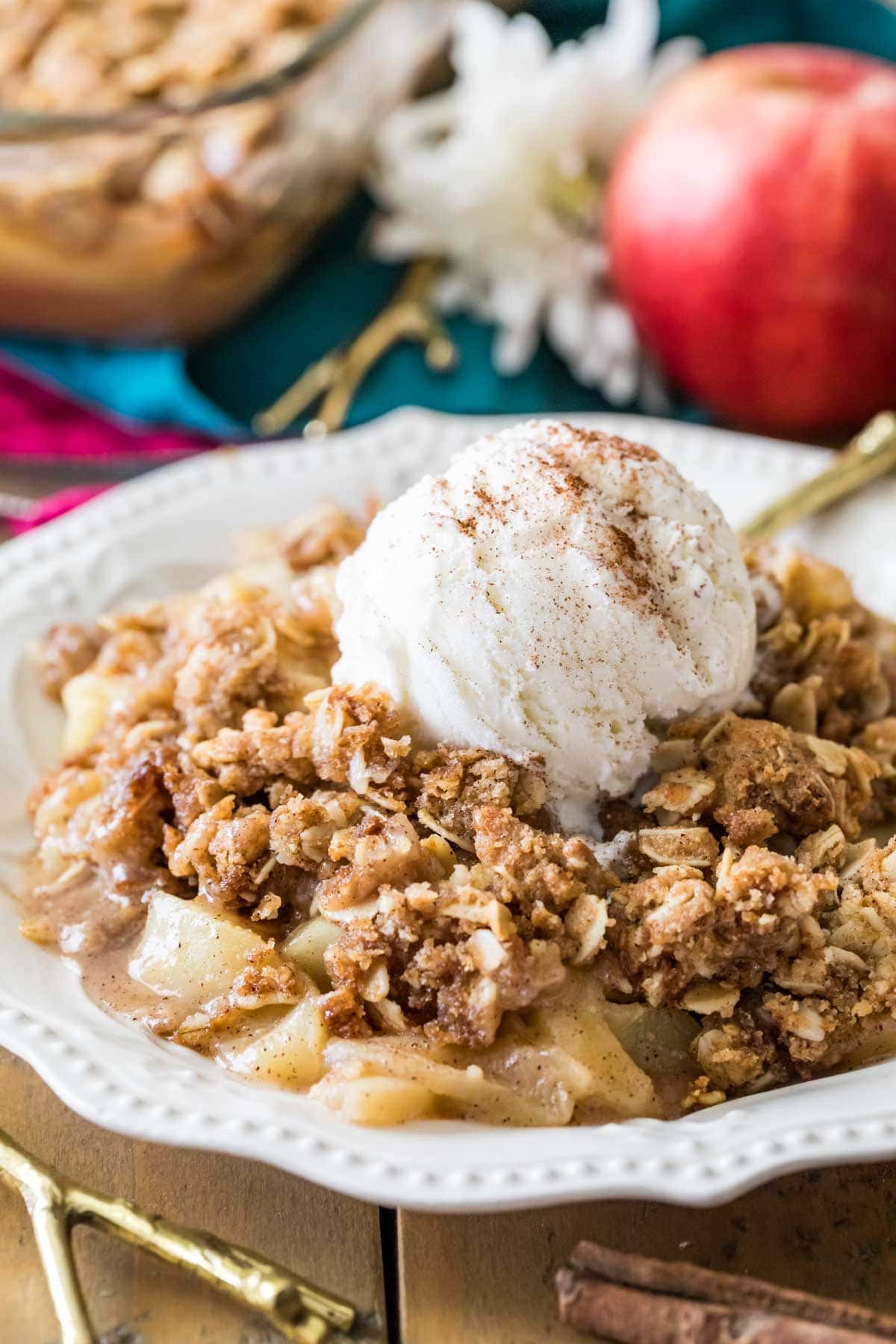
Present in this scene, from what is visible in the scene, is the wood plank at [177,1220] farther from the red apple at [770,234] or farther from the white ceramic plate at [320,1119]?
the red apple at [770,234]

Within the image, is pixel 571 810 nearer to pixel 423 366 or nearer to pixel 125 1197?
pixel 125 1197

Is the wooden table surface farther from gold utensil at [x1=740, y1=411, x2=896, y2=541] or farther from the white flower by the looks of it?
the white flower

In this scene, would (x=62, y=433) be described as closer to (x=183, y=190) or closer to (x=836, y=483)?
(x=183, y=190)

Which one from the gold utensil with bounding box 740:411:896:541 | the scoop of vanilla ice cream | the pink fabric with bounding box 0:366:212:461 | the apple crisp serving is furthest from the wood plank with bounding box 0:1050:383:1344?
the pink fabric with bounding box 0:366:212:461

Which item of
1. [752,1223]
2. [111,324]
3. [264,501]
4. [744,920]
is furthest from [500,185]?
[752,1223]

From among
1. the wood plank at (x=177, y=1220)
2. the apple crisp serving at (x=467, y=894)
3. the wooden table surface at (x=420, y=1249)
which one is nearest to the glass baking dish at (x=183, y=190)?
the apple crisp serving at (x=467, y=894)

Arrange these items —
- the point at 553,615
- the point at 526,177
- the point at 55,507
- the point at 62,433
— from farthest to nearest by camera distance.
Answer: the point at 526,177, the point at 62,433, the point at 55,507, the point at 553,615

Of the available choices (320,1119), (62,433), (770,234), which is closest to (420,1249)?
(320,1119)
